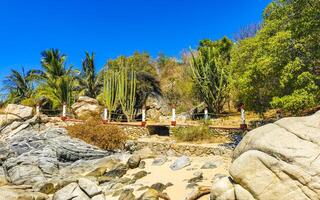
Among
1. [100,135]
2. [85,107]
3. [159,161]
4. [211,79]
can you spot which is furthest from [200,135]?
[85,107]

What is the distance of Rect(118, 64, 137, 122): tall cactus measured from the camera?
75.6ft

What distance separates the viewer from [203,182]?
10578 millimetres

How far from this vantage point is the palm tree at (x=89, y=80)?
26375 millimetres

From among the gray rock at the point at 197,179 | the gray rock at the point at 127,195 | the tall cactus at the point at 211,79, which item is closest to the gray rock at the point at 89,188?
the gray rock at the point at 127,195

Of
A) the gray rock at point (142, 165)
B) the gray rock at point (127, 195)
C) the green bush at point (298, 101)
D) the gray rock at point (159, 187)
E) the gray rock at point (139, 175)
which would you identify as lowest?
the gray rock at point (127, 195)

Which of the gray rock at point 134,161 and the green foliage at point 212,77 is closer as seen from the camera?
the gray rock at point 134,161

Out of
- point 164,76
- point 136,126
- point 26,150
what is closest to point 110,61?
point 164,76

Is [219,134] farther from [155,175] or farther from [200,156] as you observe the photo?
[155,175]

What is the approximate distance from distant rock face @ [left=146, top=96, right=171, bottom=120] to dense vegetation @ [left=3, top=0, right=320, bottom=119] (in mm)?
565

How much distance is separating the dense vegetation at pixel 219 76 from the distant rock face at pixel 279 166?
353cm

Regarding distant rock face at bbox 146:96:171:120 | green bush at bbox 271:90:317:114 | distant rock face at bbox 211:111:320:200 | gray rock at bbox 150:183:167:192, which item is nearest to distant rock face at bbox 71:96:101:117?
distant rock face at bbox 146:96:171:120

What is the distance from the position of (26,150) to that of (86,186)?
6.46 metres

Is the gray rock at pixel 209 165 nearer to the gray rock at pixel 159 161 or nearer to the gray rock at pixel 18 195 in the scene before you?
the gray rock at pixel 159 161

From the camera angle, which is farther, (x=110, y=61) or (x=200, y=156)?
(x=110, y=61)
